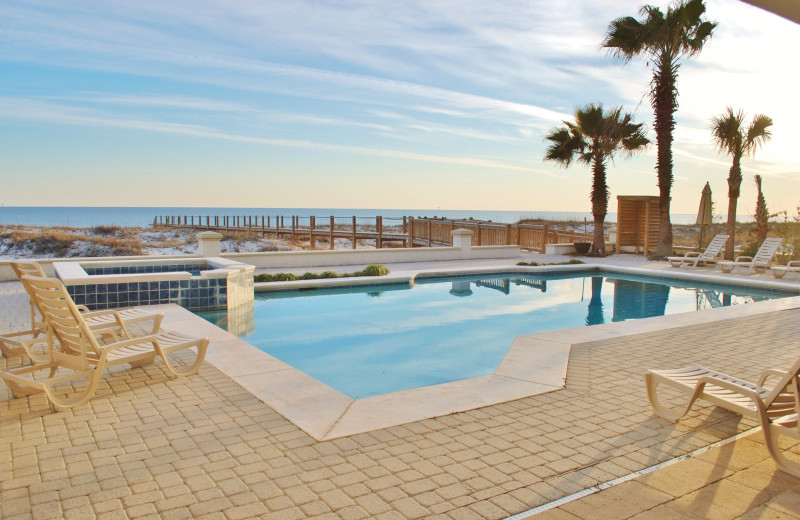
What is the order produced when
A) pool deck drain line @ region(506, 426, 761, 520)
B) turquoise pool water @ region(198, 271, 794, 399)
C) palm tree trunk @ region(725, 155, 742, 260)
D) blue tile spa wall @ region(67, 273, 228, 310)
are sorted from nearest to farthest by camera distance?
pool deck drain line @ region(506, 426, 761, 520)
turquoise pool water @ region(198, 271, 794, 399)
blue tile spa wall @ region(67, 273, 228, 310)
palm tree trunk @ region(725, 155, 742, 260)

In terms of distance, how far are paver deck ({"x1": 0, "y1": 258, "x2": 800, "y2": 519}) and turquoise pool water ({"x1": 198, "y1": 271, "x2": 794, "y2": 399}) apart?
181 cm

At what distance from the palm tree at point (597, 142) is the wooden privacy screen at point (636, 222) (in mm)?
685

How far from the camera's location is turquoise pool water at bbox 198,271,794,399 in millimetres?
5918

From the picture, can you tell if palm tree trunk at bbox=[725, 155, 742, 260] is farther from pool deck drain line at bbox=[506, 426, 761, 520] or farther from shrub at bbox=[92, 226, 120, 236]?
shrub at bbox=[92, 226, 120, 236]

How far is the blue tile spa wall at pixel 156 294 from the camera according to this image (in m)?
7.29

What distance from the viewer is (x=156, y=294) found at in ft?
25.6

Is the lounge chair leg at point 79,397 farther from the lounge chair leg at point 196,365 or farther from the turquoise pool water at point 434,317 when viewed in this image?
the turquoise pool water at point 434,317

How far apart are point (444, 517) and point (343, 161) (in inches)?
1388

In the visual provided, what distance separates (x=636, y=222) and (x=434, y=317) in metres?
12.8

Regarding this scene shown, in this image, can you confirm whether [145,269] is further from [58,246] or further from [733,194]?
[58,246]

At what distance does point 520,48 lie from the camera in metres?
15.9

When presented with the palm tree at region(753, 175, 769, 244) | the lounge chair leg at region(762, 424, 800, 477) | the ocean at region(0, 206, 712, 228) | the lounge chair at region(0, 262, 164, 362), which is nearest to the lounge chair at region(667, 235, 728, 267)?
the palm tree at region(753, 175, 769, 244)

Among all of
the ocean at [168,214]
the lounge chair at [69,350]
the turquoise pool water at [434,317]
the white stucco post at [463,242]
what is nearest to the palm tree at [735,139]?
the turquoise pool water at [434,317]

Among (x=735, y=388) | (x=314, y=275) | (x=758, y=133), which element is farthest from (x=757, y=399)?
(x=758, y=133)
